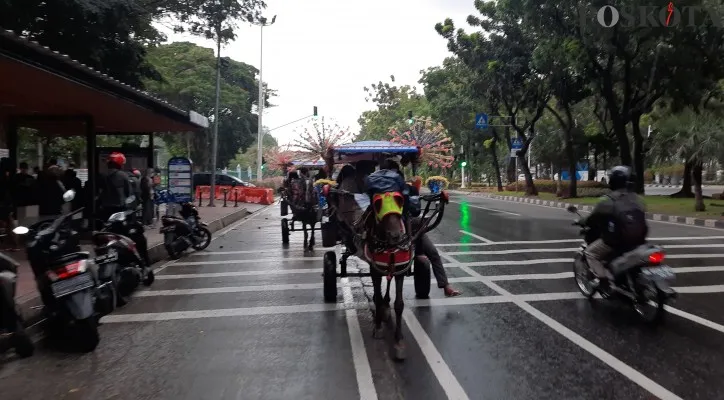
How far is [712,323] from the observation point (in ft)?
20.5

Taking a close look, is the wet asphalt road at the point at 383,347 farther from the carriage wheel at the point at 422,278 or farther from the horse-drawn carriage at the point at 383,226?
the horse-drawn carriage at the point at 383,226

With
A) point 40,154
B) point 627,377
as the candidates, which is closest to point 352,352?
point 627,377

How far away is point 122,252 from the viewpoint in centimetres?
752

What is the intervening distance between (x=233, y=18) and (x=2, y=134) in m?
7.96

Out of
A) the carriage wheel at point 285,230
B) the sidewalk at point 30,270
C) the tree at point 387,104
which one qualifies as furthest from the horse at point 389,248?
the tree at point 387,104

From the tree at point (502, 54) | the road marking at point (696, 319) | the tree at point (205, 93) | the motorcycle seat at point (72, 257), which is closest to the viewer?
the motorcycle seat at point (72, 257)

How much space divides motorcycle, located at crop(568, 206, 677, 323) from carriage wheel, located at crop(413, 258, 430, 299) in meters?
2.09

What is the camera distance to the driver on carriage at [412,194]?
6.40 meters

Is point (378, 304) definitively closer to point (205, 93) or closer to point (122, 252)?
point (122, 252)

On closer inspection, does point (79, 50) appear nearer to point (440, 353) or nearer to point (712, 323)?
point (440, 353)

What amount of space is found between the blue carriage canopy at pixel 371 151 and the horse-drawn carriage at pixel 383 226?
107 cm

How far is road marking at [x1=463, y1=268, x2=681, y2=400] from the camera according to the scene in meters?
4.43

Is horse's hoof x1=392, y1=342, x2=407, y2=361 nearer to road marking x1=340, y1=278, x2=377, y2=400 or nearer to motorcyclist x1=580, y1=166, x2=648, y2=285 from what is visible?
road marking x1=340, y1=278, x2=377, y2=400

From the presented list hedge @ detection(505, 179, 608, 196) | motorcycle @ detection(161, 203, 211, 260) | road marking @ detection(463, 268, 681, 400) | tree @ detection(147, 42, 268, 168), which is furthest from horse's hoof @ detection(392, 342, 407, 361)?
hedge @ detection(505, 179, 608, 196)
